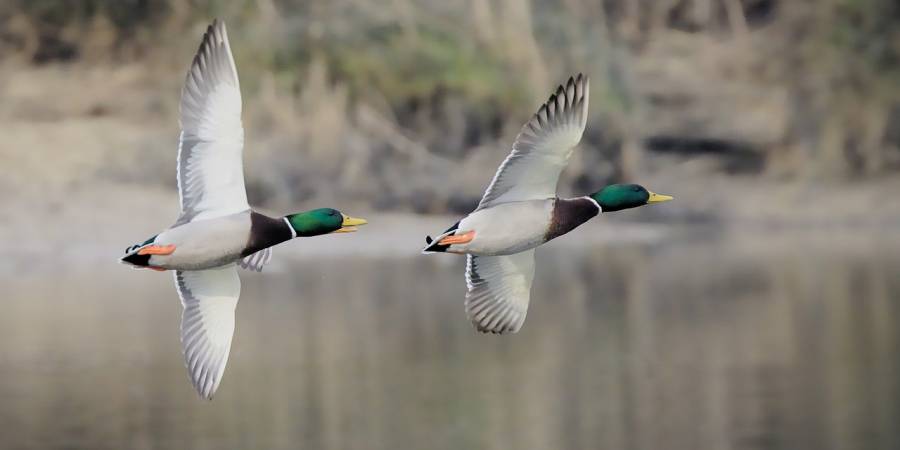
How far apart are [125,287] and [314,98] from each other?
4266 millimetres

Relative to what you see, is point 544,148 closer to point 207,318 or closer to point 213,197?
point 213,197

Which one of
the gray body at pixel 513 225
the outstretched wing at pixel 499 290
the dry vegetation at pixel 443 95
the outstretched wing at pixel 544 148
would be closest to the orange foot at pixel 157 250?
the gray body at pixel 513 225

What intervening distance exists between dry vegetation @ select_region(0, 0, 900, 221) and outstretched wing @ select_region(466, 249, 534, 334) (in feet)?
41.9

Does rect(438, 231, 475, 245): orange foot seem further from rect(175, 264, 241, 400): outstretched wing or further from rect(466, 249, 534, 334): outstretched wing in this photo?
rect(175, 264, 241, 400): outstretched wing

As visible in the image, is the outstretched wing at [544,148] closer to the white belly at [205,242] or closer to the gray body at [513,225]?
the gray body at [513,225]

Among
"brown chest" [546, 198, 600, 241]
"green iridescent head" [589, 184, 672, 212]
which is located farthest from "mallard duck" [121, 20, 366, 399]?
"green iridescent head" [589, 184, 672, 212]

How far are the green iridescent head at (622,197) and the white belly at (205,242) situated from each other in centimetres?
193

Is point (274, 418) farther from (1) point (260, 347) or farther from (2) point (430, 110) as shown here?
(2) point (430, 110)

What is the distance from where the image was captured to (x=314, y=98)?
2573cm

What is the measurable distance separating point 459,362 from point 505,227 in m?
8.51

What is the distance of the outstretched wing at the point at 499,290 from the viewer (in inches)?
438

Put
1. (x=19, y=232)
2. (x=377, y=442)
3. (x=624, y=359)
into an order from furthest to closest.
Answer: (x=19, y=232)
(x=624, y=359)
(x=377, y=442)

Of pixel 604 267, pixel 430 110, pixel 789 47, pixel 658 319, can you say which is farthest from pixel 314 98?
pixel 789 47

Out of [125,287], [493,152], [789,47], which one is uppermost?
[789,47]
